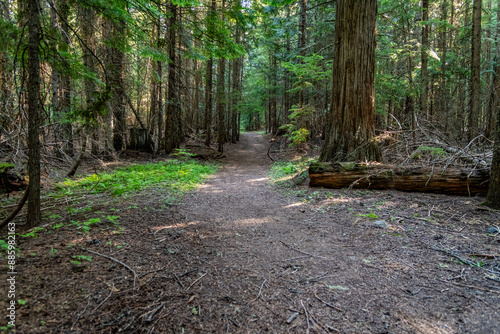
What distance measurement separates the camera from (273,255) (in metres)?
3.23

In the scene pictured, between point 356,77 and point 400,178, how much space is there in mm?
3191

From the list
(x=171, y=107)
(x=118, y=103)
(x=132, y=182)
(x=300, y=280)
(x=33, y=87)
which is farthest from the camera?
(x=171, y=107)

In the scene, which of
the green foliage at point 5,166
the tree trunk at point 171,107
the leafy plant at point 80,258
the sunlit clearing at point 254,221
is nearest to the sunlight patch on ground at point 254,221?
the sunlit clearing at point 254,221

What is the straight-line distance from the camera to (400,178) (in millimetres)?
5770

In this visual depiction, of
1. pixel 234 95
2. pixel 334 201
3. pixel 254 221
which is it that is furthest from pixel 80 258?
pixel 234 95

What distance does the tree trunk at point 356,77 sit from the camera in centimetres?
687

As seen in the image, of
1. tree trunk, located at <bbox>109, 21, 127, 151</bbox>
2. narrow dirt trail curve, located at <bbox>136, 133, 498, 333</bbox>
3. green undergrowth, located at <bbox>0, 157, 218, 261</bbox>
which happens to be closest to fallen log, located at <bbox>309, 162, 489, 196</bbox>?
narrow dirt trail curve, located at <bbox>136, 133, 498, 333</bbox>

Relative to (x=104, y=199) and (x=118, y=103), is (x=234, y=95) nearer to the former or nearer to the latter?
(x=118, y=103)

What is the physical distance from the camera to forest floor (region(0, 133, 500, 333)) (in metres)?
1.98

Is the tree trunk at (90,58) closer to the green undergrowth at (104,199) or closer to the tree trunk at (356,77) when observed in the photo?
the green undergrowth at (104,199)

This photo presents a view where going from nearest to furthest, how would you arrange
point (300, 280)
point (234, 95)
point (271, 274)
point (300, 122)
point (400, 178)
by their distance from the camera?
point (300, 280), point (271, 274), point (400, 178), point (300, 122), point (234, 95)

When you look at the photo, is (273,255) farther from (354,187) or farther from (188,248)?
(354,187)

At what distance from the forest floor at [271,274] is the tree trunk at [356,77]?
106 inches

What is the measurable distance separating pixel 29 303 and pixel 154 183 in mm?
5585
